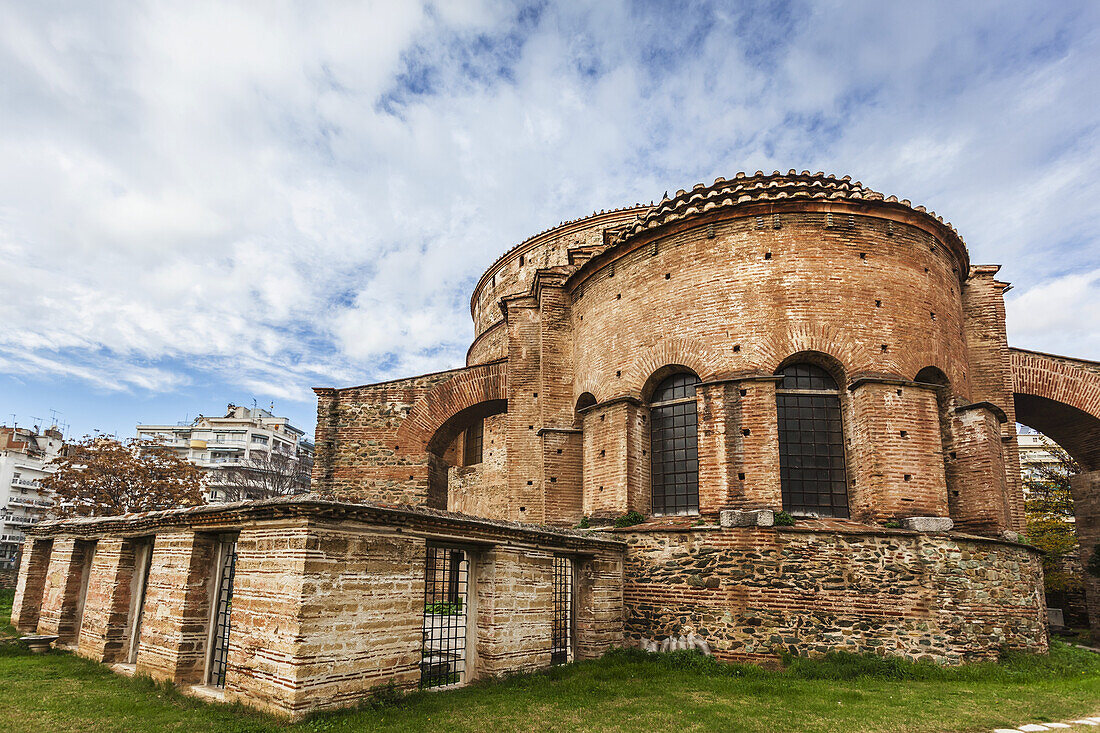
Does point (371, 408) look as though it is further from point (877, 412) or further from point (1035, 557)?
point (1035, 557)

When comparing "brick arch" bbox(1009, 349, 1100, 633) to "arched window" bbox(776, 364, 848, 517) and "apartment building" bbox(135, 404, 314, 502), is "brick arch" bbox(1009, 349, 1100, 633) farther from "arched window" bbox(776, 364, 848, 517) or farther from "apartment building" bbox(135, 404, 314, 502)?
"apartment building" bbox(135, 404, 314, 502)

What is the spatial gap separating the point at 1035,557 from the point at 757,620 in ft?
17.6

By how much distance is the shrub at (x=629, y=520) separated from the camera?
11305 millimetres

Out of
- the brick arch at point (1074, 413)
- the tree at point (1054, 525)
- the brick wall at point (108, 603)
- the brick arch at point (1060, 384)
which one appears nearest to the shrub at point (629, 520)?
the brick wall at point (108, 603)

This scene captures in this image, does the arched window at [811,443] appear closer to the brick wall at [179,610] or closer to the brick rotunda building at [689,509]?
the brick rotunda building at [689,509]

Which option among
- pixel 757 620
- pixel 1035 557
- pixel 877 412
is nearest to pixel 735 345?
pixel 877 412

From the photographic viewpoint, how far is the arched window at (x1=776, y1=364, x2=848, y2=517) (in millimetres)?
10664

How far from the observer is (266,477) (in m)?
45.2

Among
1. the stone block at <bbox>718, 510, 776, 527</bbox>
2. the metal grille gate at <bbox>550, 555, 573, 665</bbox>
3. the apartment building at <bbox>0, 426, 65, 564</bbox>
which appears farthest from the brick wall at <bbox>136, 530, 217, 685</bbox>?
the apartment building at <bbox>0, 426, 65, 564</bbox>

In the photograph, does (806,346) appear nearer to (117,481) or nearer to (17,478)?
(117,481)

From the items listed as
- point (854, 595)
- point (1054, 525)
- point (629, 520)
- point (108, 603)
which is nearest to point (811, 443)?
point (854, 595)

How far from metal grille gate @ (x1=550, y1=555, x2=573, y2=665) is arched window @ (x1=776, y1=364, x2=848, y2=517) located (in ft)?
12.3

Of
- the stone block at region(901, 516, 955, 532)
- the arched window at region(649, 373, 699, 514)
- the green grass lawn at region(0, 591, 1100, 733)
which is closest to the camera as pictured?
the green grass lawn at region(0, 591, 1100, 733)

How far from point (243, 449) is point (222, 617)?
56.2m
